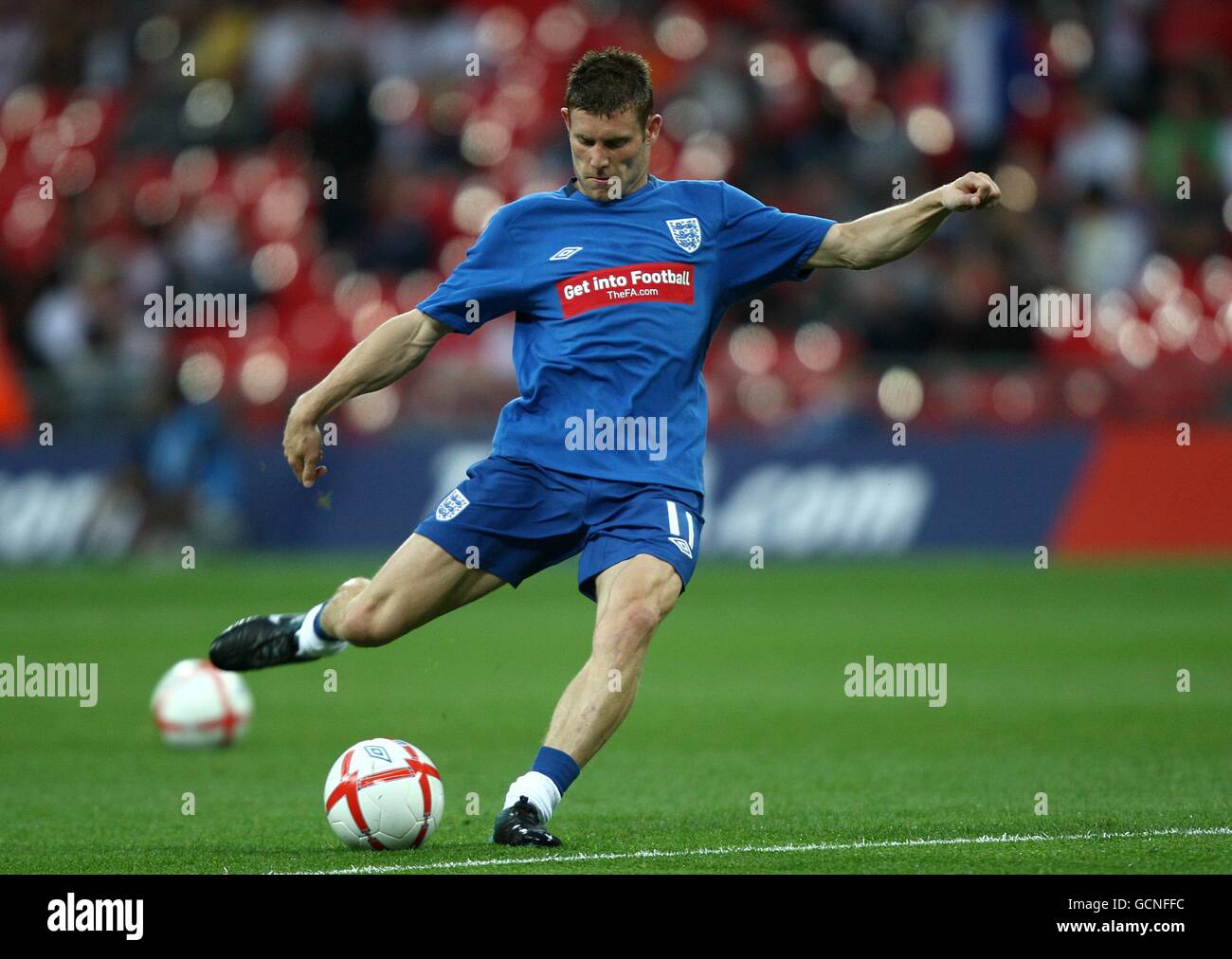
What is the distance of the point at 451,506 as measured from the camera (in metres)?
7.27

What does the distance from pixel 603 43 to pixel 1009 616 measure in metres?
10.9

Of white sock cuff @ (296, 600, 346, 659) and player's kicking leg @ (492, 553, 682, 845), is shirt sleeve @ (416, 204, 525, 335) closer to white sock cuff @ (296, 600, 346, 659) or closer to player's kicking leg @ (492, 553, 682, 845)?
player's kicking leg @ (492, 553, 682, 845)

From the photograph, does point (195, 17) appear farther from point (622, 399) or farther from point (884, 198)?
point (622, 399)

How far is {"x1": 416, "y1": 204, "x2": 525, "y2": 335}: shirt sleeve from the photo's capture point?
23.7 feet

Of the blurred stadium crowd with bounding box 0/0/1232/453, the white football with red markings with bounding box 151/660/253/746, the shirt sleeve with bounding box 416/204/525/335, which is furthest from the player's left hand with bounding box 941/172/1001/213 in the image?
the blurred stadium crowd with bounding box 0/0/1232/453

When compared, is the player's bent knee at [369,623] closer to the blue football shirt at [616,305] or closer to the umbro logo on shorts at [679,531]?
the blue football shirt at [616,305]

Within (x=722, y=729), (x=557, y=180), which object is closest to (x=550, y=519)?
(x=722, y=729)

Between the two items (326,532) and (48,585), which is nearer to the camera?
(48,585)

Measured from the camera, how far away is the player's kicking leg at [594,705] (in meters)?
6.68

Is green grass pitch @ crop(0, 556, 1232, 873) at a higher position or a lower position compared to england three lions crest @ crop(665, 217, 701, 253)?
lower

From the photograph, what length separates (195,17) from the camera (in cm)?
2547

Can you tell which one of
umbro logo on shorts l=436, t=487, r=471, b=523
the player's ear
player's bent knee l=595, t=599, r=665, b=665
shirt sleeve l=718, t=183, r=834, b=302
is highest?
the player's ear

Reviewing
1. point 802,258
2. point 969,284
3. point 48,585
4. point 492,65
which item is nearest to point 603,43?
point 492,65

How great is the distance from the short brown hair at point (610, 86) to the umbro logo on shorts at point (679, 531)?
1.36 meters
